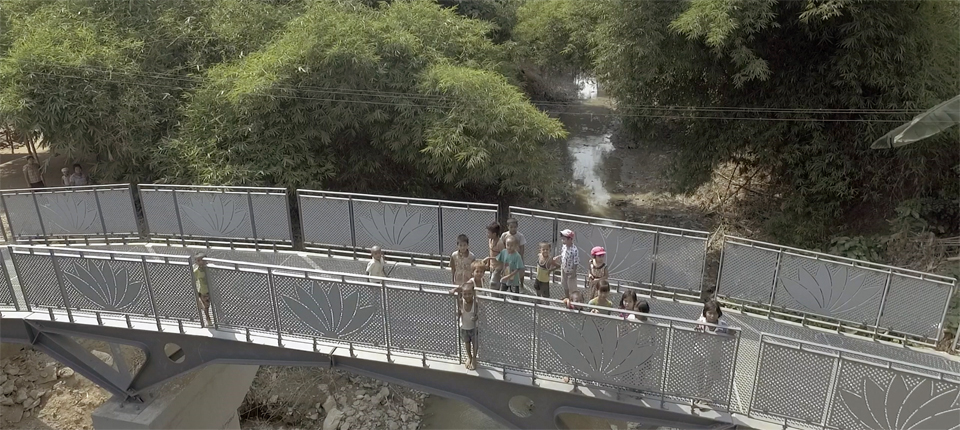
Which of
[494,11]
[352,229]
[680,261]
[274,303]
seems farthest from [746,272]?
[494,11]

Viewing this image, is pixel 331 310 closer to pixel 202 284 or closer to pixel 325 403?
pixel 202 284

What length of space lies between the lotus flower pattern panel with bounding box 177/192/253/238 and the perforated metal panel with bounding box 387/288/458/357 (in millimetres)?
4485

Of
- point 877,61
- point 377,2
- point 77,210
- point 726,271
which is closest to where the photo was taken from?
point 726,271

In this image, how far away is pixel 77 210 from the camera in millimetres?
11008

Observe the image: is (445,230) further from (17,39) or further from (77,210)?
(17,39)

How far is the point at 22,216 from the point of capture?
1118 centimetres

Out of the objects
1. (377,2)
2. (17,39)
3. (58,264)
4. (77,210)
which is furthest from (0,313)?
(377,2)

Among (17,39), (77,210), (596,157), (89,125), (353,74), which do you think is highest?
(17,39)

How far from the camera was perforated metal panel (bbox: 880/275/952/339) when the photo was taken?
781 cm

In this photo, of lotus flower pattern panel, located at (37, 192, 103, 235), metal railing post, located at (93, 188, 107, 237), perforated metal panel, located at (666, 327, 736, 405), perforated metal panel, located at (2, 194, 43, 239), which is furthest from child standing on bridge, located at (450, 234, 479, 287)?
perforated metal panel, located at (2, 194, 43, 239)

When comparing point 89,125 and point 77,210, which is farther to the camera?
point 89,125

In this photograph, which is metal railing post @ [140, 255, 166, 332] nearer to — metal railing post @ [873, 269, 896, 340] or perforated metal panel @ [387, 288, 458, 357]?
perforated metal panel @ [387, 288, 458, 357]

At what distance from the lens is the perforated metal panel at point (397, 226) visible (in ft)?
32.9

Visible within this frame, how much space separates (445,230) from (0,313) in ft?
20.4
